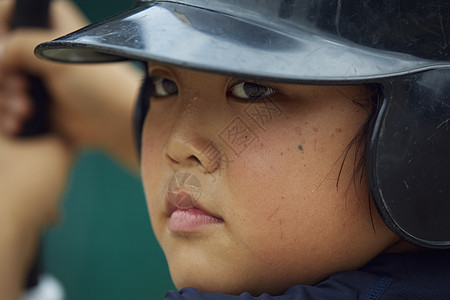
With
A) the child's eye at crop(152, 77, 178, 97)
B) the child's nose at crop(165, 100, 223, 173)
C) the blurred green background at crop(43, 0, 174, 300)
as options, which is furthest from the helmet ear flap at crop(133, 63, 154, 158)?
the blurred green background at crop(43, 0, 174, 300)

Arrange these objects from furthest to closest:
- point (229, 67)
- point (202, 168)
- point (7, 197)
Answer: point (7, 197) → point (202, 168) → point (229, 67)

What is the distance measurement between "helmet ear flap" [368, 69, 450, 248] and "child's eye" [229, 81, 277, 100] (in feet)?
0.51

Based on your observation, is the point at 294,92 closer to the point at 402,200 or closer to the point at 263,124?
the point at 263,124

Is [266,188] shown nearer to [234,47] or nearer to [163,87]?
[234,47]

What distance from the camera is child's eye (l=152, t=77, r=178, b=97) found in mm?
932

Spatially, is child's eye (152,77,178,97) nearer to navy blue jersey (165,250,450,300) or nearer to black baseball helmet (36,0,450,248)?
black baseball helmet (36,0,450,248)

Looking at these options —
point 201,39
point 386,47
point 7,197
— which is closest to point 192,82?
point 201,39

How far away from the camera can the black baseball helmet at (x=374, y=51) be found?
717 millimetres

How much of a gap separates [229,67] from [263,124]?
0.41 ft

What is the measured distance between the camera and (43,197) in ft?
4.56

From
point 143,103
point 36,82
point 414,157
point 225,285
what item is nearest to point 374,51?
point 414,157

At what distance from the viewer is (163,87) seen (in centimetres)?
95

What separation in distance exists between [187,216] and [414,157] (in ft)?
1.06

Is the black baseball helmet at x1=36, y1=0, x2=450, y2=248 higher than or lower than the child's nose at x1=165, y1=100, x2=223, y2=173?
higher
